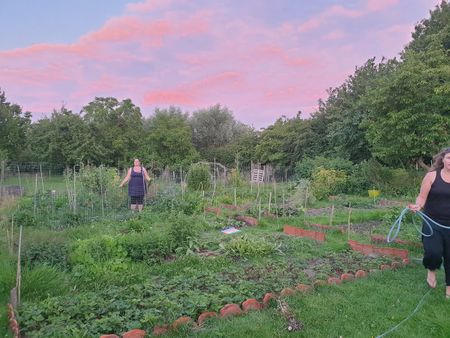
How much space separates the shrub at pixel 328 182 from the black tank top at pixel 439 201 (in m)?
9.87

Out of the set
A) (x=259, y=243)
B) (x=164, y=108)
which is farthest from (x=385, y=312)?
(x=164, y=108)

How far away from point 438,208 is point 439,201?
0.22 feet

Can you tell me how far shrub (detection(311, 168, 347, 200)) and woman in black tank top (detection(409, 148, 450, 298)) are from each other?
9.85 m

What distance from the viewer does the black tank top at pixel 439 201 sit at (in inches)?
151

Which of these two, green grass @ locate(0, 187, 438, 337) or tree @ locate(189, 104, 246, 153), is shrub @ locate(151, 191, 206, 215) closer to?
green grass @ locate(0, 187, 438, 337)

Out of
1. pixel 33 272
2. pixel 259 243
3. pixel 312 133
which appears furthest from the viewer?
pixel 312 133

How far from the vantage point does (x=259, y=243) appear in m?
5.59

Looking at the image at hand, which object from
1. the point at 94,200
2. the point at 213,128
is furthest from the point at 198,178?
the point at 213,128

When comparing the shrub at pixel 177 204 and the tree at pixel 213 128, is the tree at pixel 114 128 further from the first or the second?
the shrub at pixel 177 204

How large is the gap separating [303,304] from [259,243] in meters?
2.05

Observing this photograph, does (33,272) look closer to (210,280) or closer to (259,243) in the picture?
(210,280)

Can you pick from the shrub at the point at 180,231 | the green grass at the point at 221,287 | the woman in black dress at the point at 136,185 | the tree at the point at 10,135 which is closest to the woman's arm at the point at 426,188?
the green grass at the point at 221,287

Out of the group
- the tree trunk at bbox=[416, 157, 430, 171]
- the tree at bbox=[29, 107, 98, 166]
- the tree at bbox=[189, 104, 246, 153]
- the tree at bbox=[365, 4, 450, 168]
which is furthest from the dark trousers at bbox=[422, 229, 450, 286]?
the tree at bbox=[189, 104, 246, 153]

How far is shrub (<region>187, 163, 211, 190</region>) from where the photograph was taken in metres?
14.1
